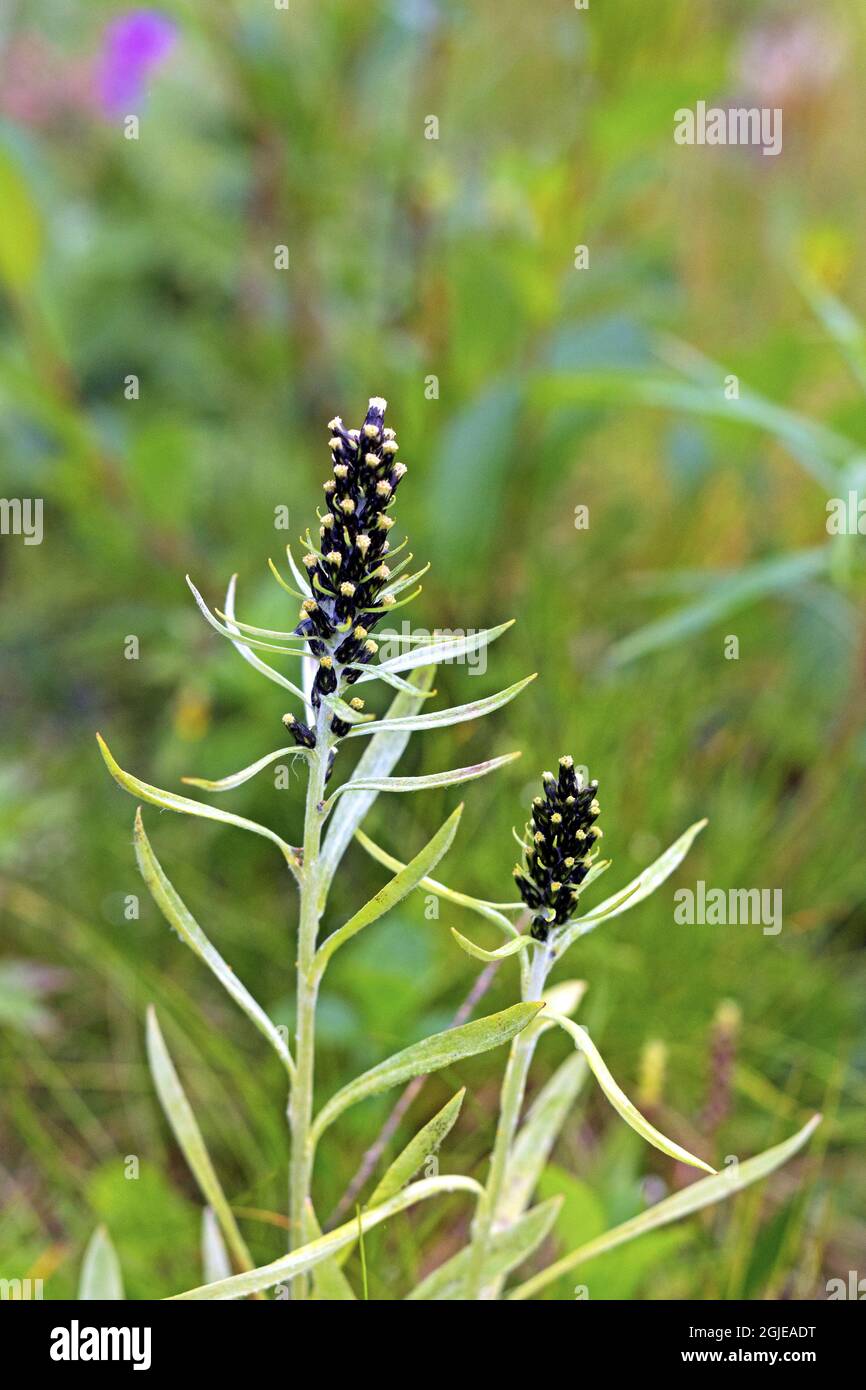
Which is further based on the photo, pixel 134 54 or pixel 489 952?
pixel 134 54

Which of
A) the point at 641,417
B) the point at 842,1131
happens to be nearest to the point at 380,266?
the point at 641,417

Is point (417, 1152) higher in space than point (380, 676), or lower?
lower

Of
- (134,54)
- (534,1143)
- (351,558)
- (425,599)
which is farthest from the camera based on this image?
(134,54)

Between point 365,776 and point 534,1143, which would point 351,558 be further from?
point 534,1143

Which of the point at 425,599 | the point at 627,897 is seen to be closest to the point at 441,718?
the point at 627,897

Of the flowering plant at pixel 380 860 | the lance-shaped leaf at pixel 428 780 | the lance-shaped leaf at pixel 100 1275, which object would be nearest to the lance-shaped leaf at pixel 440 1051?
the flowering plant at pixel 380 860

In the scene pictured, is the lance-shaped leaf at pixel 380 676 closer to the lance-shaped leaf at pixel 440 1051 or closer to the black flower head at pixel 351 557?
the black flower head at pixel 351 557

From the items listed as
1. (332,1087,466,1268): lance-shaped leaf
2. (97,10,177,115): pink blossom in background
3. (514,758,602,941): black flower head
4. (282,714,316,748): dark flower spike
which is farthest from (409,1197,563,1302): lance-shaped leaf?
(97,10,177,115): pink blossom in background
